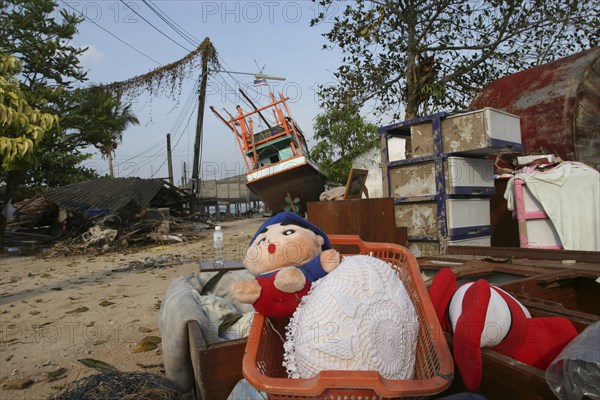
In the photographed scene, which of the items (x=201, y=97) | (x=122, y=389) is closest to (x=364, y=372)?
(x=122, y=389)

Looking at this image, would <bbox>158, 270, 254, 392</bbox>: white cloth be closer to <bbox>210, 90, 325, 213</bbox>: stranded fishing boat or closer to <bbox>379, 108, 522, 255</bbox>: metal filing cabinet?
<bbox>379, 108, 522, 255</bbox>: metal filing cabinet

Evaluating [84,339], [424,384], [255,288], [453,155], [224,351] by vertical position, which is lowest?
[84,339]

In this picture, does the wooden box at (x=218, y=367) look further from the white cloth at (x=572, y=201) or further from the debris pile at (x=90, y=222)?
the debris pile at (x=90, y=222)

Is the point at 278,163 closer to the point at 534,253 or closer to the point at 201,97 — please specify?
the point at 201,97

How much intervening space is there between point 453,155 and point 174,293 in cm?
322

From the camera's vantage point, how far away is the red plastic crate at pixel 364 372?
104 cm

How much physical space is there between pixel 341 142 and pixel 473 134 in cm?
1227

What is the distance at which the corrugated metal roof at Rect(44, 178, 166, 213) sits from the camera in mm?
13109

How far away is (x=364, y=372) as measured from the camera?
1060mm

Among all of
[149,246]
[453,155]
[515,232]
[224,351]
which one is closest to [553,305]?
[224,351]

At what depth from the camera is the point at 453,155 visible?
4273 mm

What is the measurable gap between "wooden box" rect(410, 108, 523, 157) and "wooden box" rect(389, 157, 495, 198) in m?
0.14

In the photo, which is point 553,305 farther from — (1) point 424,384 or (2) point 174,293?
(2) point 174,293

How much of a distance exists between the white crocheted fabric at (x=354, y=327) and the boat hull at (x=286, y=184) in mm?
13472
